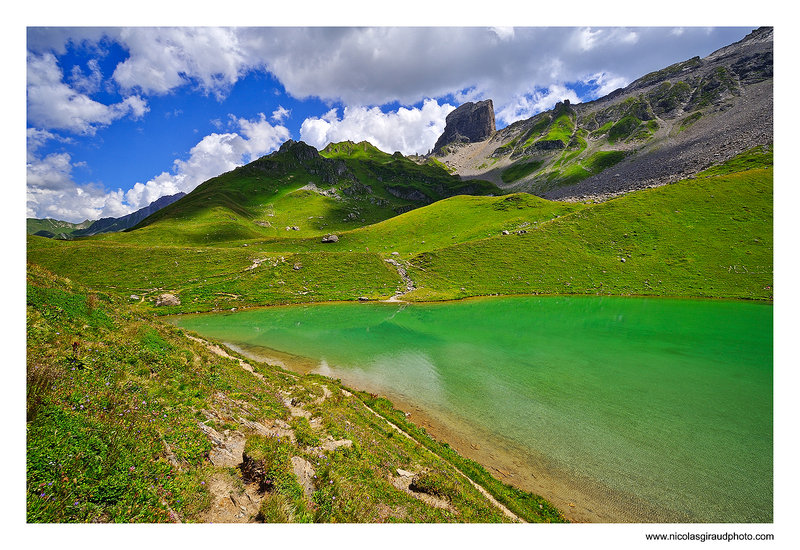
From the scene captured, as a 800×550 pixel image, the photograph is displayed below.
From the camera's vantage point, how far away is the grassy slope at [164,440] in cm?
574

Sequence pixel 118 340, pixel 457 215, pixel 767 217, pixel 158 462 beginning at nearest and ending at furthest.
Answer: pixel 158 462 < pixel 118 340 < pixel 767 217 < pixel 457 215

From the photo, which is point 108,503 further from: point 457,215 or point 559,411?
point 457,215

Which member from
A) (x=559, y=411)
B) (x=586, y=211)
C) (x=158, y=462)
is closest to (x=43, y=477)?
(x=158, y=462)

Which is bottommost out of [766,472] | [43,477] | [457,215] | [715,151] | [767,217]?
[766,472]

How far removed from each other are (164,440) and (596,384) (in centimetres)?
2440

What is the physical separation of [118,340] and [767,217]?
125321 mm

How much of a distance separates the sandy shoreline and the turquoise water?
104 mm

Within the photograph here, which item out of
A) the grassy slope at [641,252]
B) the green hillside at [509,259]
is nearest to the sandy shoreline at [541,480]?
the green hillside at [509,259]

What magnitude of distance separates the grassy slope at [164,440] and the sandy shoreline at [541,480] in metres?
0.92

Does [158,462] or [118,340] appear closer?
[158,462]

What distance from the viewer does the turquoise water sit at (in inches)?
478

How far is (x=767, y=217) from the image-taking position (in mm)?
74125

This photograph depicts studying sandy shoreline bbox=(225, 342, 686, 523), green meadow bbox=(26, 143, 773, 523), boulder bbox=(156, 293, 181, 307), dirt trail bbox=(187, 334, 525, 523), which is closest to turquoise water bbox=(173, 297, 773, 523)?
sandy shoreline bbox=(225, 342, 686, 523)

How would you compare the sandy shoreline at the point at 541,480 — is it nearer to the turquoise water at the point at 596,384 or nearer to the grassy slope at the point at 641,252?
the turquoise water at the point at 596,384
